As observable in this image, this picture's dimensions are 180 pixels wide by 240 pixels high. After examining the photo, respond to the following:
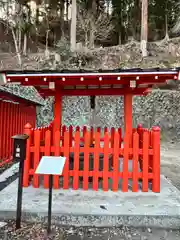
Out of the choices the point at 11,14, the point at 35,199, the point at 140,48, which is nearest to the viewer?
the point at 35,199

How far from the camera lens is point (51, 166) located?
2.41 m

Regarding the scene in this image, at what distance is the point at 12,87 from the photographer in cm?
1159

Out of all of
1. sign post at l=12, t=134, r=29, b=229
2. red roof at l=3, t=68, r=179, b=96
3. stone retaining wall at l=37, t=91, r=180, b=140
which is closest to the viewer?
sign post at l=12, t=134, r=29, b=229

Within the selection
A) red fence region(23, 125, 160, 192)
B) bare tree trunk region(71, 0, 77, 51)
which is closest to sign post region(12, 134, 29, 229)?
red fence region(23, 125, 160, 192)

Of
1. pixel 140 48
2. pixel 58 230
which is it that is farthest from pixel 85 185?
pixel 140 48

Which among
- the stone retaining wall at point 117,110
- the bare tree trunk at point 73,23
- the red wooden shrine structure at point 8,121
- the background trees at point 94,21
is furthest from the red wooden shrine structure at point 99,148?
the background trees at point 94,21

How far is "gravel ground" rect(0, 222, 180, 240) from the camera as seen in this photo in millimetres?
2381

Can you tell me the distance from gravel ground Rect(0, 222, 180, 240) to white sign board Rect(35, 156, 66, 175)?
704 millimetres

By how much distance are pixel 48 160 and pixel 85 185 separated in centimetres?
133

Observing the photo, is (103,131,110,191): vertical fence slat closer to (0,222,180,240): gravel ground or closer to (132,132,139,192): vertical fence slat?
(132,132,139,192): vertical fence slat

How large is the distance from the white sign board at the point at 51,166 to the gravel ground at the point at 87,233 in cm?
70

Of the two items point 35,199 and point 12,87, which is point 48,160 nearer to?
point 35,199

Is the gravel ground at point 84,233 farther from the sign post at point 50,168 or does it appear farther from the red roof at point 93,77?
the red roof at point 93,77

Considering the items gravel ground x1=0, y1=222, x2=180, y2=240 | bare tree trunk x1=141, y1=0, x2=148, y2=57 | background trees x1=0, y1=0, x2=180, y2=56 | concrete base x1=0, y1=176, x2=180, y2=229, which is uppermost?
background trees x1=0, y1=0, x2=180, y2=56
